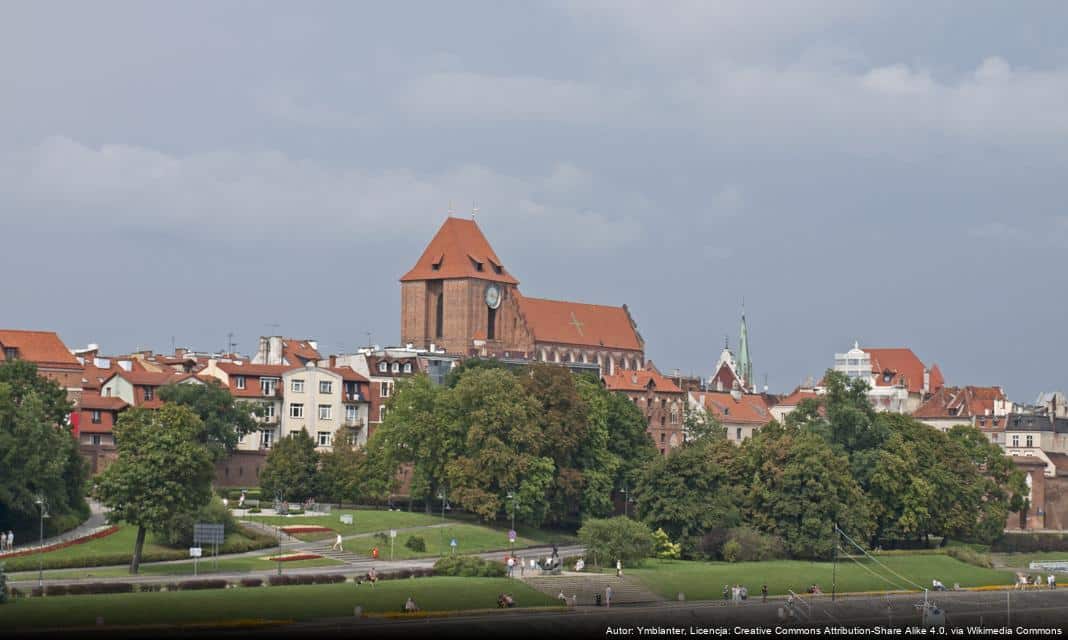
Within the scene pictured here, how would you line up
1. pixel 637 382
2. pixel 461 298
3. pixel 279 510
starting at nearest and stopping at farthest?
1. pixel 279 510
2. pixel 637 382
3. pixel 461 298

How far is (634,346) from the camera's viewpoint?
19662cm

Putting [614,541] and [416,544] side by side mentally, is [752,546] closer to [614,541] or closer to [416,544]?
[614,541]

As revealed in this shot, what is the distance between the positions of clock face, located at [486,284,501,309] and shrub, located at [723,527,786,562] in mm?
73202

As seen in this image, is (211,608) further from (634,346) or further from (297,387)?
(634,346)

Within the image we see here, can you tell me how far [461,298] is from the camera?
178m

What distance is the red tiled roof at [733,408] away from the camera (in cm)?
18012

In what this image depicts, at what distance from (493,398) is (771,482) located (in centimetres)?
1895

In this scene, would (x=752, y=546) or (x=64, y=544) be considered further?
(x=752, y=546)

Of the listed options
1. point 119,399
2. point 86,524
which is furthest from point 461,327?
point 86,524

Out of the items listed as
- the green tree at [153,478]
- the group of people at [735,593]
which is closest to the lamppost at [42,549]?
the green tree at [153,478]

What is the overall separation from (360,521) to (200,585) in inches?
1179

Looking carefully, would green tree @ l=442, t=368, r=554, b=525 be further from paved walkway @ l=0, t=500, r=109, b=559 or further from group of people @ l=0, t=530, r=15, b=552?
group of people @ l=0, t=530, r=15, b=552

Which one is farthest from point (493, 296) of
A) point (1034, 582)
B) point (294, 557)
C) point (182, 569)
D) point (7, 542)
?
point (182, 569)

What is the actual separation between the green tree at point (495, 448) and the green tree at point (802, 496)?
13.5 metres
